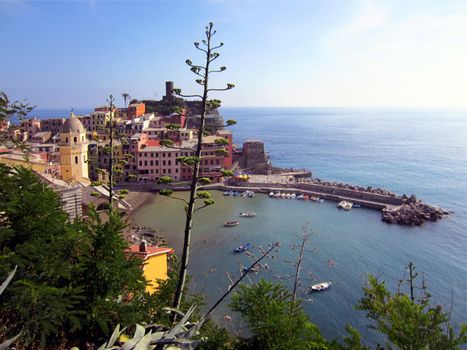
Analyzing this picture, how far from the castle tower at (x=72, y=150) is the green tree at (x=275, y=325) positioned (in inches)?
690

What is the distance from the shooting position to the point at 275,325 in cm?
604

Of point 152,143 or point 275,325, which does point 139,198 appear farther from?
point 275,325

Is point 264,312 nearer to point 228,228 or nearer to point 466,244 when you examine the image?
point 228,228

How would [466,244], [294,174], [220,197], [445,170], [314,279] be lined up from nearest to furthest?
[314,279] < [466,244] < [220,197] < [294,174] < [445,170]

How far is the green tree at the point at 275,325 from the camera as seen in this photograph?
19.3 feet

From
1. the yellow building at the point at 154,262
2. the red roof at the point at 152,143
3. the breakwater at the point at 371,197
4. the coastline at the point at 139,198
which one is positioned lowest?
the coastline at the point at 139,198

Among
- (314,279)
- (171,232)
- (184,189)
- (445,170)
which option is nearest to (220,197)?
(184,189)

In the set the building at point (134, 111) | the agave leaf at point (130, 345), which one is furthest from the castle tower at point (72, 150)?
the building at point (134, 111)

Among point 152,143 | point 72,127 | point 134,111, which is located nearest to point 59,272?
point 72,127

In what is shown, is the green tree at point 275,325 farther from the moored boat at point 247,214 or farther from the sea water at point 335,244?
the moored boat at point 247,214

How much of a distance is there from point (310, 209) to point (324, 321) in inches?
775

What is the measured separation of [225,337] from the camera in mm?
6039

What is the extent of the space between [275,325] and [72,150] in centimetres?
1919

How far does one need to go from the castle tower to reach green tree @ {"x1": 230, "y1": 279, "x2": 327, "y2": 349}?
1752 centimetres
